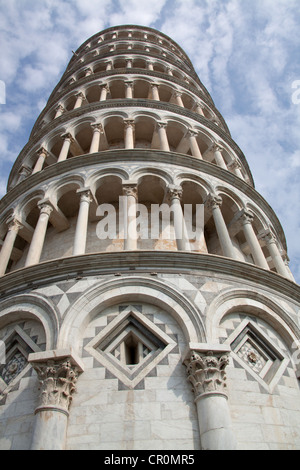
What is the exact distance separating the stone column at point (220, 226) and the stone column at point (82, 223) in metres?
3.61

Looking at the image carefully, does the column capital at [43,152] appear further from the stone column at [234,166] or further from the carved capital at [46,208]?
the stone column at [234,166]

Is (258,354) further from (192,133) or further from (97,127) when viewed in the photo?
(97,127)

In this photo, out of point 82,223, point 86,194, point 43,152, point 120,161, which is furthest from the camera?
point 43,152

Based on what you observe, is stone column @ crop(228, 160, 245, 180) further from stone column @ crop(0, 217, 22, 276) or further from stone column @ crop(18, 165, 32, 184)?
stone column @ crop(0, 217, 22, 276)

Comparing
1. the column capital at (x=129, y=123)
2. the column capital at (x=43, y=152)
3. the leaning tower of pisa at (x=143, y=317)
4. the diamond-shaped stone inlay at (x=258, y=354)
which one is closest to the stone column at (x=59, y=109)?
the column capital at (x=43, y=152)

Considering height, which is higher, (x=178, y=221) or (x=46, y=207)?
(x=46, y=207)

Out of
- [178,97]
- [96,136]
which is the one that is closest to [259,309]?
[96,136]

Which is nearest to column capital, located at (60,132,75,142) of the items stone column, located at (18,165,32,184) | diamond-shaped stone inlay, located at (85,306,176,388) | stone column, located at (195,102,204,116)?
stone column, located at (18,165,32,184)

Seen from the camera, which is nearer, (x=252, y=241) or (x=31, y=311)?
(x=31, y=311)

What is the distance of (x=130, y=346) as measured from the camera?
747cm

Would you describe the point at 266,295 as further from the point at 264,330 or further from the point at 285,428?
the point at 285,428

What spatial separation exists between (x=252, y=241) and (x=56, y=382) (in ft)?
22.6

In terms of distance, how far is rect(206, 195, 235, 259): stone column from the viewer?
32.7ft

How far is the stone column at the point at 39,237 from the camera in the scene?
9562 mm
